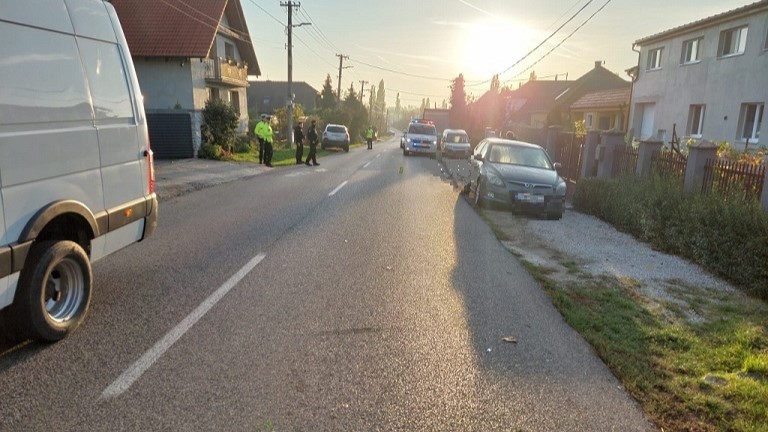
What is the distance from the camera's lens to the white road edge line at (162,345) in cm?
336

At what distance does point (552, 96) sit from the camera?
57.5 m

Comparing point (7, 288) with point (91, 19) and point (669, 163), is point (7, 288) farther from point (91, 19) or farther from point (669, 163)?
point (669, 163)

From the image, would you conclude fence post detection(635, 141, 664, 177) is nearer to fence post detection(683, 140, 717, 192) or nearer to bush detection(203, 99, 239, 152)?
fence post detection(683, 140, 717, 192)

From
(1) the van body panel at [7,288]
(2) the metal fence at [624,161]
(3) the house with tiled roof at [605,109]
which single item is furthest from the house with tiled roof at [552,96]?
(1) the van body panel at [7,288]

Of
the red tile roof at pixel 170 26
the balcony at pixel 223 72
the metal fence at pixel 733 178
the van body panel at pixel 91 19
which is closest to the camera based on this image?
the van body panel at pixel 91 19

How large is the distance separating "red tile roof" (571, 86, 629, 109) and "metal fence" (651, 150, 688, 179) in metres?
22.9

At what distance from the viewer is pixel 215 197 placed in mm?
12117

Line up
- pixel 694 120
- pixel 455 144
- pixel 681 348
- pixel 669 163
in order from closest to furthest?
pixel 681 348, pixel 669 163, pixel 694 120, pixel 455 144

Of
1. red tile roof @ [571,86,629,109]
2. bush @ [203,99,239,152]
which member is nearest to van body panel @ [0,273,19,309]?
bush @ [203,99,239,152]

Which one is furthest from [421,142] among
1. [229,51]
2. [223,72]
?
[229,51]

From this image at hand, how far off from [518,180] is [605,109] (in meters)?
26.7

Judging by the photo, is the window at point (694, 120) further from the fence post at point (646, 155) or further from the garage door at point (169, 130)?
the garage door at point (169, 130)

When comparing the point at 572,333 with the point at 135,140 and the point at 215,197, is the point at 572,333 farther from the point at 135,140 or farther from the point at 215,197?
the point at 215,197

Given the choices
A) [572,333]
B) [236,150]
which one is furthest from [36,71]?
[236,150]
